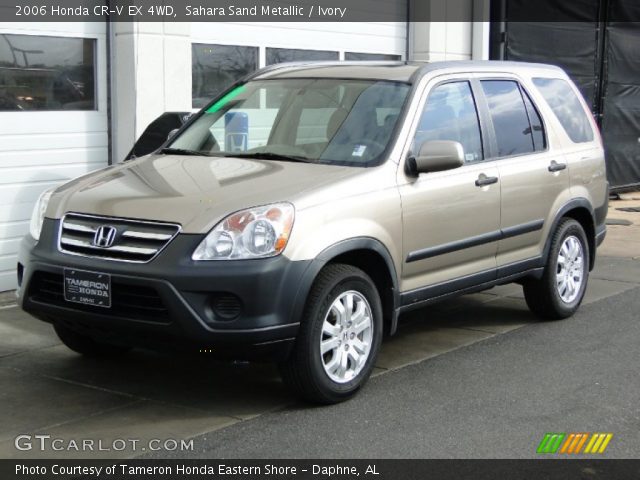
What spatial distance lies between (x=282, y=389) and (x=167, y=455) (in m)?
1.18

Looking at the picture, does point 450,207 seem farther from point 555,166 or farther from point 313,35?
point 313,35

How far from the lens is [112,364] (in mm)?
6320

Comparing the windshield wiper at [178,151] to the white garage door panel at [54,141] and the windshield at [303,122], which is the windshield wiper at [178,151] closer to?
the windshield at [303,122]

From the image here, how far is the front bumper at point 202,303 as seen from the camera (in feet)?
16.4

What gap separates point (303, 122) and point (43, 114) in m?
3.22

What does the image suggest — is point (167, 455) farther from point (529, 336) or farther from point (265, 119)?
point (529, 336)

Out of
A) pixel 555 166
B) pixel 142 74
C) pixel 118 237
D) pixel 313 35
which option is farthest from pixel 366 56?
pixel 118 237

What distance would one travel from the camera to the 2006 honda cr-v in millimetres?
5082

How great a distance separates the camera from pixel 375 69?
21.4 feet

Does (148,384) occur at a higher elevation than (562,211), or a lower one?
lower

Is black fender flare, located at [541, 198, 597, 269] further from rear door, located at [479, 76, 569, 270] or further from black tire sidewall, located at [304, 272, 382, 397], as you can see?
black tire sidewall, located at [304, 272, 382, 397]

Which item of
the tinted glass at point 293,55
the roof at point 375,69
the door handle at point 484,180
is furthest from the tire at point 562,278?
the tinted glass at point 293,55

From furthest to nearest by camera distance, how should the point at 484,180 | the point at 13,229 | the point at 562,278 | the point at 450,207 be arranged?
the point at 13,229 < the point at 562,278 < the point at 484,180 < the point at 450,207

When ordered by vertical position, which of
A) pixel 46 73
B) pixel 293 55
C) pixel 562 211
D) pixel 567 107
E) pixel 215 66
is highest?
pixel 293 55
